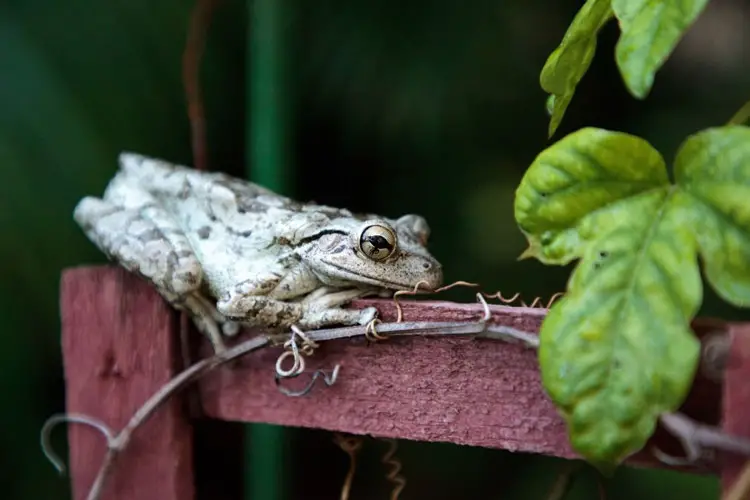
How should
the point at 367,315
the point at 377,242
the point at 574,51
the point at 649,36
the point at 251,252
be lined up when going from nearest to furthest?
the point at 649,36 < the point at 574,51 < the point at 367,315 < the point at 377,242 < the point at 251,252

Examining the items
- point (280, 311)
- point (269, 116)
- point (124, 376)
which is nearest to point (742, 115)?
point (280, 311)

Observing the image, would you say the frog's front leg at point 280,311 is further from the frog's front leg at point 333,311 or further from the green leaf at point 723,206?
the green leaf at point 723,206

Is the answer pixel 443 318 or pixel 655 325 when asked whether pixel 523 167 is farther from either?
pixel 655 325

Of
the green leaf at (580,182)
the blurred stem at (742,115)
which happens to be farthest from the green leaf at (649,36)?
the blurred stem at (742,115)

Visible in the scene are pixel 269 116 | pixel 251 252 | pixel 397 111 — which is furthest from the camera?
pixel 397 111

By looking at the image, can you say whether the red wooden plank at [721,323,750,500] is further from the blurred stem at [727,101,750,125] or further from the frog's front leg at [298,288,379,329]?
the frog's front leg at [298,288,379,329]

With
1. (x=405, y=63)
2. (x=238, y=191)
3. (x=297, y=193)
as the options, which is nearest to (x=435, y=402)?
(x=238, y=191)

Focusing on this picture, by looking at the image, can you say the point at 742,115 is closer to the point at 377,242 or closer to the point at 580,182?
the point at 580,182
